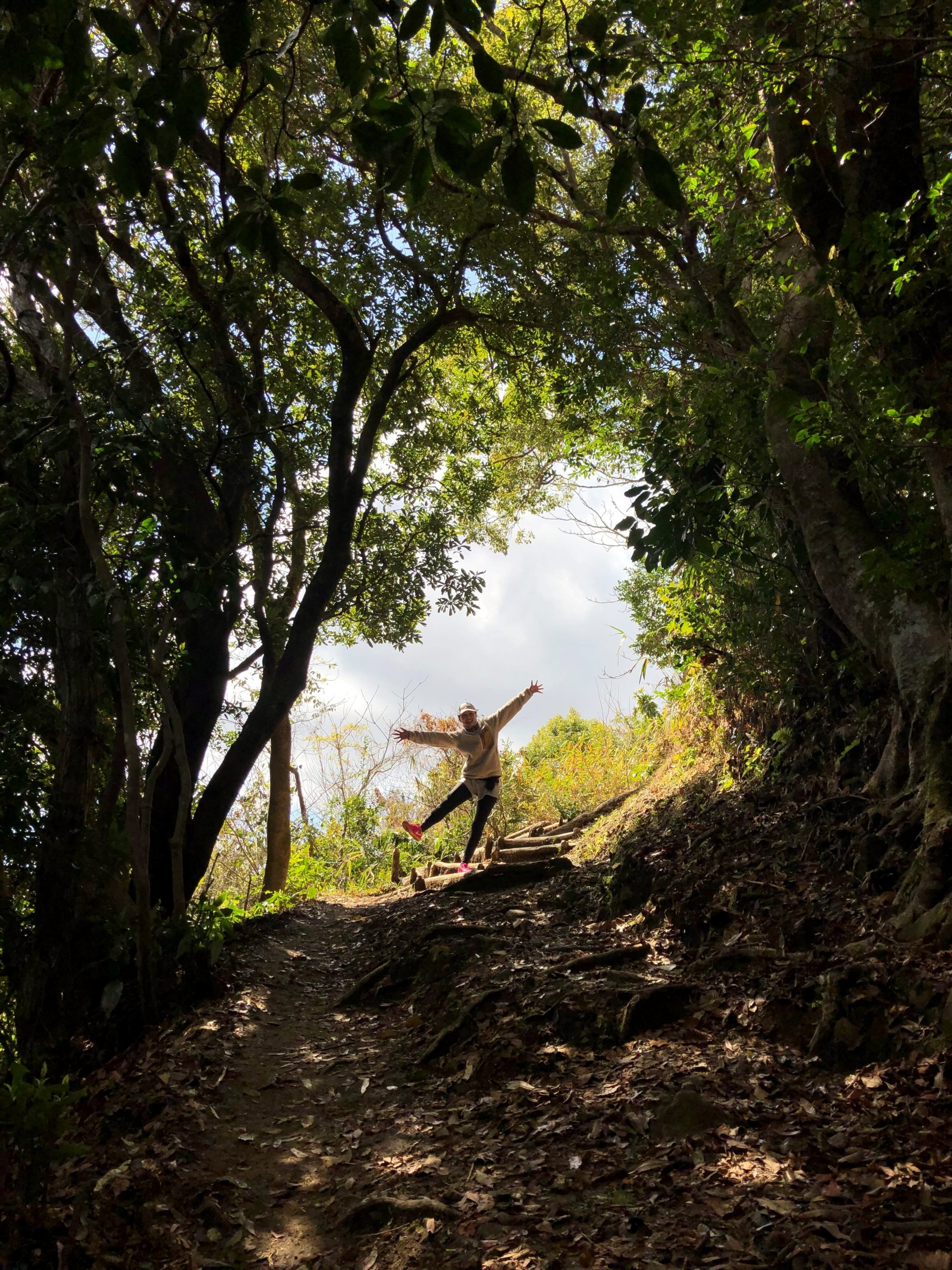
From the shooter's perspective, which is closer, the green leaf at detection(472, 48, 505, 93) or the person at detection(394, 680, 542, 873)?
the green leaf at detection(472, 48, 505, 93)

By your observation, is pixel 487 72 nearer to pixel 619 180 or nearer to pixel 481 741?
pixel 619 180

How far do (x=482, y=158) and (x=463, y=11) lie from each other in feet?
1.17

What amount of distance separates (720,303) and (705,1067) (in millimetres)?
6098

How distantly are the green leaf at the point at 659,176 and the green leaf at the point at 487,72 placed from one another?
1.13 ft

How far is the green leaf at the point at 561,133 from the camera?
176 cm

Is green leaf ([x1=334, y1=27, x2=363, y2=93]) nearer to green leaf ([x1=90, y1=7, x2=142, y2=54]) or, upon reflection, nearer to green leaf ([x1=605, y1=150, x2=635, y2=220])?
green leaf ([x1=90, y1=7, x2=142, y2=54])

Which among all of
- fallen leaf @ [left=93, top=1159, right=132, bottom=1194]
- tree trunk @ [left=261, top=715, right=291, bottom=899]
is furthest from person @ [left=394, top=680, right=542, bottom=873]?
fallen leaf @ [left=93, top=1159, right=132, bottom=1194]

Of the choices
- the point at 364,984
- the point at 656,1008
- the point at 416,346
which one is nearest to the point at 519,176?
the point at 656,1008

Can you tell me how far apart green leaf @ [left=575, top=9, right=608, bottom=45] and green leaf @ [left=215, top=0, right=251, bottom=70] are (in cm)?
77

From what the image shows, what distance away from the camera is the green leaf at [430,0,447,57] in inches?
68.0

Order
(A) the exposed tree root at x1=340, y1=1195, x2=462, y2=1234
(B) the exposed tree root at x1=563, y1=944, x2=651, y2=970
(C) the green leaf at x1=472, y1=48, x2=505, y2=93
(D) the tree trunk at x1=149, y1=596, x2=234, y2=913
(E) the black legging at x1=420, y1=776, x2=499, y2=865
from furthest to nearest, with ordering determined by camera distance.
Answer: (E) the black legging at x1=420, y1=776, x2=499, y2=865 < (D) the tree trunk at x1=149, y1=596, x2=234, y2=913 < (B) the exposed tree root at x1=563, y1=944, x2=651, y2=970 < (A) the exposed tree root at x1=340, y1=1195, x2=462, y2=1234 < (C) the green leaf at x1=472, y1=48, x2=505, y2=93

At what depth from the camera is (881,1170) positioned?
9.06 ft

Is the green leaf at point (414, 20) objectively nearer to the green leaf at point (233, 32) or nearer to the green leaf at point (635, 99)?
the green leaf at point (233, 32)

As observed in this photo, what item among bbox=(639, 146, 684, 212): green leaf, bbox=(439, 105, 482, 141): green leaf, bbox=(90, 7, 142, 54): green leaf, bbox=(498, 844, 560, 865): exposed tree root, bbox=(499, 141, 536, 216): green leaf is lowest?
bbox=(639, 146, 684, 212): green leaf
